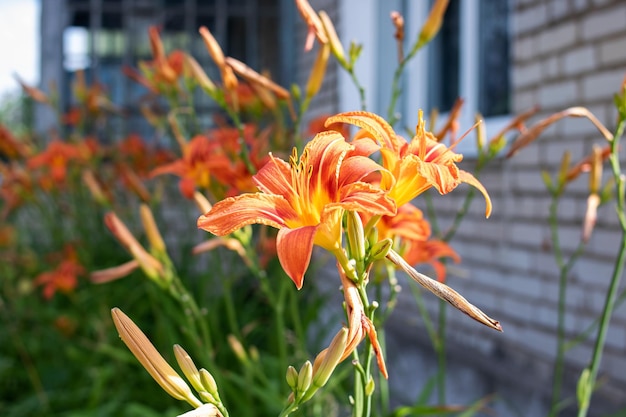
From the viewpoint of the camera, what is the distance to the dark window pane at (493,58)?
3.43 metres

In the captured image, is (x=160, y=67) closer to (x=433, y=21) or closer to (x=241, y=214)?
(x=433, y=21)

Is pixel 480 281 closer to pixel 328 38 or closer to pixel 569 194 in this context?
pixel 569 194

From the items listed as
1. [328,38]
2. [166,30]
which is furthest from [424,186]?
[166,30]

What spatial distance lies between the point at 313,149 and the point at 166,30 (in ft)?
19.9

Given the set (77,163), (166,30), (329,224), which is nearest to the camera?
(329,224)

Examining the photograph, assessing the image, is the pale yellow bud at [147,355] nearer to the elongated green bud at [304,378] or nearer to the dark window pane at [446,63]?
the elongated green bud at [304,378]

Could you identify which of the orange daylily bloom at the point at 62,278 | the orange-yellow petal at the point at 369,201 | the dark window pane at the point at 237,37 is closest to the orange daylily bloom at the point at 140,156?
the orange daylily bloom at the point at 62,278

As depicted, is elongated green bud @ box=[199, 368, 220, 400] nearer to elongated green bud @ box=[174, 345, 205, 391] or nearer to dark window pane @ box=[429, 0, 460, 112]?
elongated green bud @ box=[174, 345, 205, 391]

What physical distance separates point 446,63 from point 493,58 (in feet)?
1.69

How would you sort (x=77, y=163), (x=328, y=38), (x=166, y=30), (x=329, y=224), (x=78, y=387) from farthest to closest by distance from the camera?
(x=166, y=30)
(x=77, y=163)
(x=78, y=387)
(x=328, y=38)
(x=329, y=224)

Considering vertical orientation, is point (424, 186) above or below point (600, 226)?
above

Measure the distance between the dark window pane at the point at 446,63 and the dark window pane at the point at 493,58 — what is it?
12.3 inches

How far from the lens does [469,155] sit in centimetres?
345

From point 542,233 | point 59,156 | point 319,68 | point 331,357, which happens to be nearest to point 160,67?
point 319,68
